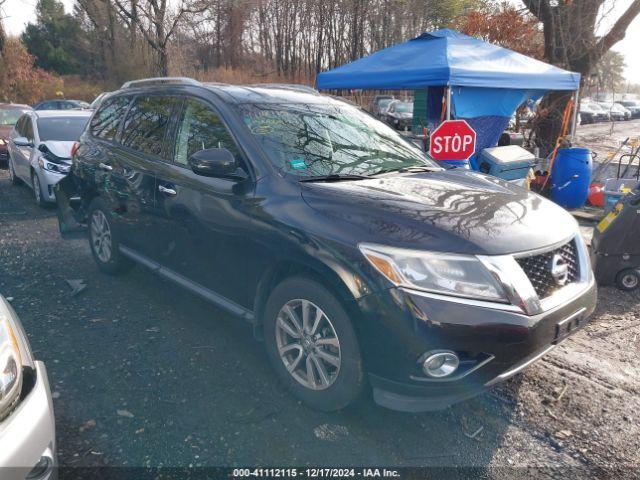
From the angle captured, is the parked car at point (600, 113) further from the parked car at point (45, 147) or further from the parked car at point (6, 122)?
the parked car at point (45, 147)

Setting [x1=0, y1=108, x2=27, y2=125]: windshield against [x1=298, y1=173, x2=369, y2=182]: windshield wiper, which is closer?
[x1=298, y1=173, x2=369, y2=182]: windshield wiper

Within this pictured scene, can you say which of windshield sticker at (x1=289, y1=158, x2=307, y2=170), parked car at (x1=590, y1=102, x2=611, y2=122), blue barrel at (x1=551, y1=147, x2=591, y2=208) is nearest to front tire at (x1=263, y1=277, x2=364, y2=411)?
windshield sticker at (x1=289, y1=158, x2=307, y2=170)

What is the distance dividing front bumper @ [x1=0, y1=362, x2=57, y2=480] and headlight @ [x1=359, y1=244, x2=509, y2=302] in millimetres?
1473

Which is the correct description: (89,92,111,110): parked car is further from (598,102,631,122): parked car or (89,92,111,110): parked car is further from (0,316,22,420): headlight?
(598,102,631,122): parked car

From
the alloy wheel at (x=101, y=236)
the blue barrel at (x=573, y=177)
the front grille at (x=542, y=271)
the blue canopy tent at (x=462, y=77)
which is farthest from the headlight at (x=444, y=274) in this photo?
the blue barrel at (x=573, y=177)

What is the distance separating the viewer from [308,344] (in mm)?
2773

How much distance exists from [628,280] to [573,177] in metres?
4.03

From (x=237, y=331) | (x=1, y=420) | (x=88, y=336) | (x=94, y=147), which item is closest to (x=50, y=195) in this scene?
(x=94, y=147)

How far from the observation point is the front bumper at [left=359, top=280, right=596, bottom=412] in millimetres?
2279

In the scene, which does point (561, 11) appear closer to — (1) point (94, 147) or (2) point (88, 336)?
(1) point (94, 147)

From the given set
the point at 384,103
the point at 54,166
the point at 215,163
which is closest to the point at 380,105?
the point at 384,103

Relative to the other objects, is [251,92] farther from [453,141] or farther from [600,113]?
[600,113]

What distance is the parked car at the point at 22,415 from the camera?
1625 mm

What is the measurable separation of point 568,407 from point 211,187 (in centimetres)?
256
